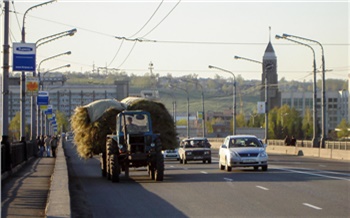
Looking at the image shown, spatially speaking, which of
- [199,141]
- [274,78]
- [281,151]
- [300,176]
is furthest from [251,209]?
[274,78]

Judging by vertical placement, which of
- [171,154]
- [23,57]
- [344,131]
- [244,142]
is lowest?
[344,131]

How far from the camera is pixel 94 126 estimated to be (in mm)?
32750

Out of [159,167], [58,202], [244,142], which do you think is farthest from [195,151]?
[58,202]

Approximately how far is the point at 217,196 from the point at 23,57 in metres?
17.4

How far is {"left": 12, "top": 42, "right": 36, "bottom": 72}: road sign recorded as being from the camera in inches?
1436

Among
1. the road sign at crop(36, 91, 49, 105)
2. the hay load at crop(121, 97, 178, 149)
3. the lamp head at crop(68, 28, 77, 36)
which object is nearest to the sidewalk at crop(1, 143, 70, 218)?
the hay load at crop(121, 97, 178, 149)

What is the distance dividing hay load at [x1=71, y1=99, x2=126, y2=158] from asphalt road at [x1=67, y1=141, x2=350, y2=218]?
4.52 ft

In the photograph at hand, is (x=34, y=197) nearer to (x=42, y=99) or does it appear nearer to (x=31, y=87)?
(x=31, y=87)

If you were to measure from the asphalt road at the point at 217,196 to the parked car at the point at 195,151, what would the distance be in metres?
13.2

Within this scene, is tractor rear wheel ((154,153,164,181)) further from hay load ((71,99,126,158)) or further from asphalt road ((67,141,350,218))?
hay load ((71,99,126,158))

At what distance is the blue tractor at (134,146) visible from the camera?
2966cm

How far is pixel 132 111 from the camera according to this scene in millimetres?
30734

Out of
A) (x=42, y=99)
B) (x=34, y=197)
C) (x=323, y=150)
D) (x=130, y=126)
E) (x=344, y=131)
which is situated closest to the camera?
(x=34, y=197)

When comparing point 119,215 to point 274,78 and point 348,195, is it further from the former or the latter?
point 274,78
